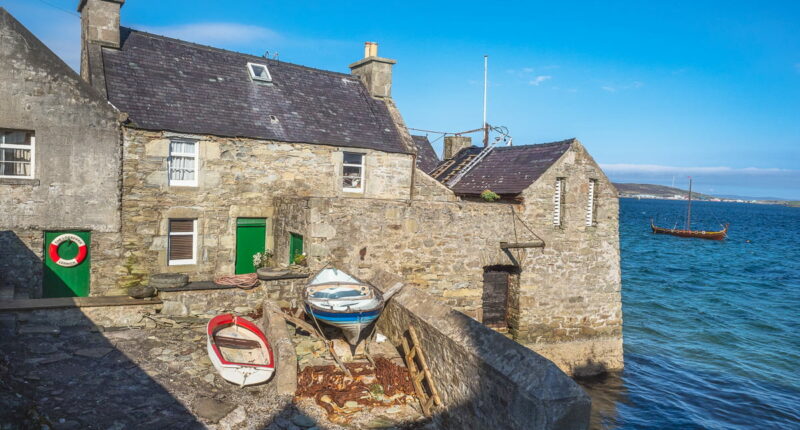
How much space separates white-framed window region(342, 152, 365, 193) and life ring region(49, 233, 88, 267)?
7.62 metres

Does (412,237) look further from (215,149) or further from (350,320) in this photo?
(215,149)

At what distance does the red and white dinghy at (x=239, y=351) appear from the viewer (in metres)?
10.0

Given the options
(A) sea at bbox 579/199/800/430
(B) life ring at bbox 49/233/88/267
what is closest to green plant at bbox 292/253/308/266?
(B) life ring at bbox 49/233/88/267

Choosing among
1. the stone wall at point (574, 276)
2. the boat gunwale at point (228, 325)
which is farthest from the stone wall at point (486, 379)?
the stone wall at point (574, 276)

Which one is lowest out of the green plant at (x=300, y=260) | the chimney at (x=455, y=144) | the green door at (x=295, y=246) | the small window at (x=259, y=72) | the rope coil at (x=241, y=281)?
the rope coil at (x=241, y=281)

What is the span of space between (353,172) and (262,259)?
4.20m

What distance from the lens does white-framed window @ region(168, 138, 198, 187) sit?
1548 centimetres

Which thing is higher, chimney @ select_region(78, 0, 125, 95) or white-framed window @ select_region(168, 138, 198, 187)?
chimney @ select_region(78, 0, 125, 95)

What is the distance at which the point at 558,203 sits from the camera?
16.6m

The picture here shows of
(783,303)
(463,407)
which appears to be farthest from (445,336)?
(783,303)

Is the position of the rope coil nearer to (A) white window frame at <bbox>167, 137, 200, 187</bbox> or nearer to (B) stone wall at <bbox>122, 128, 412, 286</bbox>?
(B) stone wall at <bbox>122, 128, 412, 286</bbox>

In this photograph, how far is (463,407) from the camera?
8945 millimetres

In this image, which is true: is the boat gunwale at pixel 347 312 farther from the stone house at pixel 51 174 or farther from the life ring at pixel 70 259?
the life ring at pixel 70 259

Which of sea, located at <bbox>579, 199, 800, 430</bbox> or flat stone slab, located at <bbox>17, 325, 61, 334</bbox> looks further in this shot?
sea, located at <bbox>579, 199, 800, 430</bbox>
